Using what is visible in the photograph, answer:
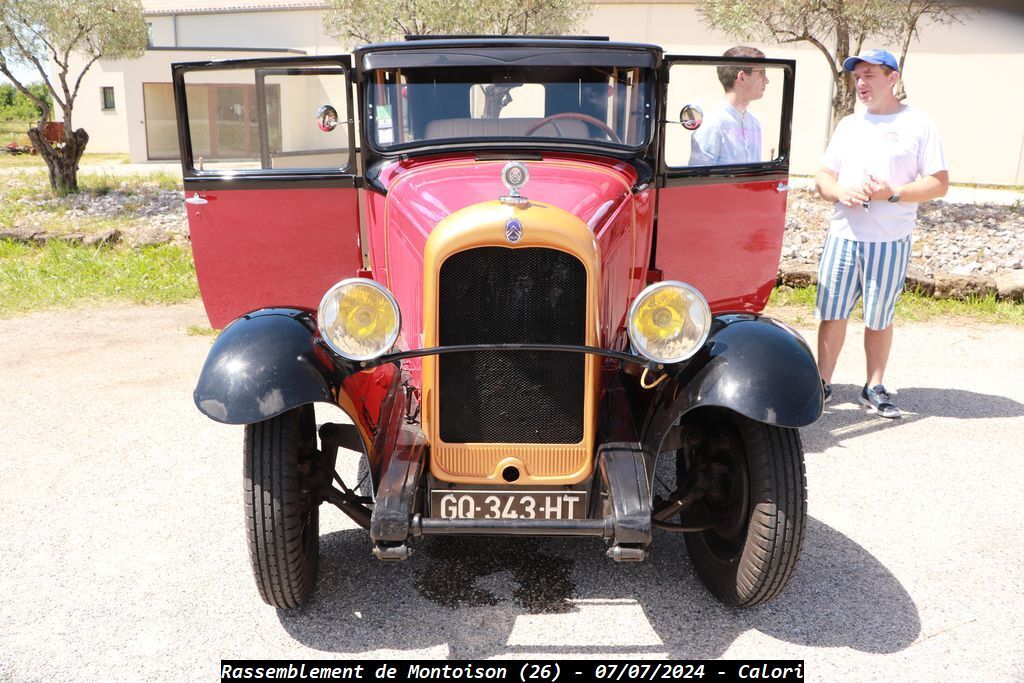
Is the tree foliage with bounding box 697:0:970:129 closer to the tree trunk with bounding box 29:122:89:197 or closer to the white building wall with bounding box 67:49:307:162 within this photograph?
the tree trunk with bounding box 29:122:89:197

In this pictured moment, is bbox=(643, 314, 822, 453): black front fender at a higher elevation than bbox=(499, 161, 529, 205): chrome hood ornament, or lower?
lower

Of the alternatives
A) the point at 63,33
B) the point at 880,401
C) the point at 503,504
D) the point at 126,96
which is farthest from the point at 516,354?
the point at 126,96

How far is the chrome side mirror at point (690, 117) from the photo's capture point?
3.36 meters

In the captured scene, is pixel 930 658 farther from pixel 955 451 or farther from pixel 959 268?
pixel 959 268

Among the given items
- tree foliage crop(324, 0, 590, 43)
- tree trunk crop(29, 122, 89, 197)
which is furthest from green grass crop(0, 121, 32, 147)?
tree foliage crop(324, 0, 590, 43)

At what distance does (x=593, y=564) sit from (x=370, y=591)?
808mm

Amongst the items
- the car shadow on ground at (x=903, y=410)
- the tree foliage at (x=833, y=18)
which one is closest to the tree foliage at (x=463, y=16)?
the tree foliage at (x=833, y=18)

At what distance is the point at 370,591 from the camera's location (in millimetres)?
2963

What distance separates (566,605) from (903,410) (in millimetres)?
2917

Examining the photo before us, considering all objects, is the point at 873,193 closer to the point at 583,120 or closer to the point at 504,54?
the point at 583,120

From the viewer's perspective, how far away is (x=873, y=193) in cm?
425

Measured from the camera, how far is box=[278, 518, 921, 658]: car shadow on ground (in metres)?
2.69

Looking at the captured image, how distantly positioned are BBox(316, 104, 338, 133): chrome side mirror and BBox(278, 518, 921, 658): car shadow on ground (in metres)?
1.60

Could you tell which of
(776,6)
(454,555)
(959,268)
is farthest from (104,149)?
(454,555)
